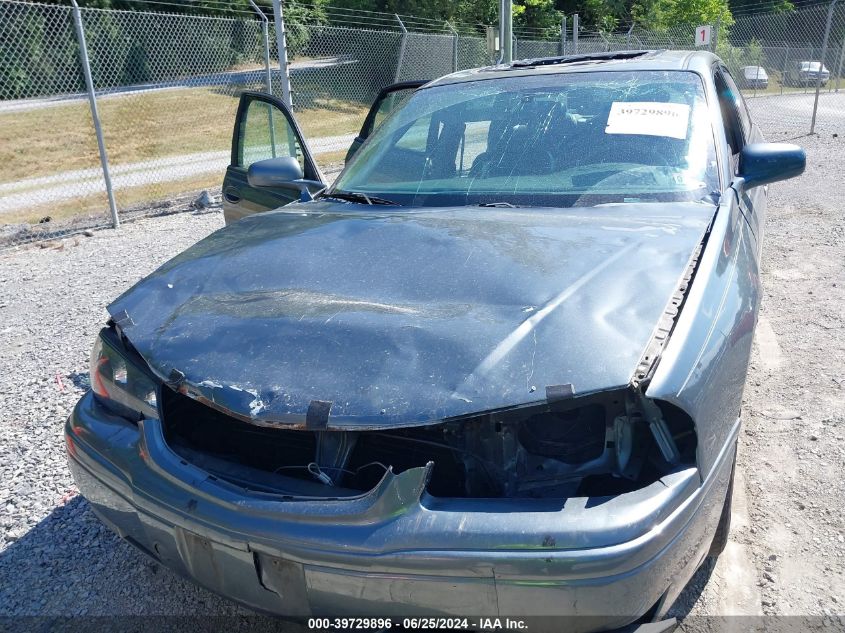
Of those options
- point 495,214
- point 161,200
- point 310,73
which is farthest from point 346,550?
point 310,73

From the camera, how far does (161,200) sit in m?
9.84

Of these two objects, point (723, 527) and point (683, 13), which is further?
point (683, 13)

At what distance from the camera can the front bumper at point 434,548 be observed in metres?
1.58

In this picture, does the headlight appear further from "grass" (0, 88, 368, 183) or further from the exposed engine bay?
"grass" (0, 88, 368, 183)

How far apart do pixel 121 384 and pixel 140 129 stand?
1407 cm

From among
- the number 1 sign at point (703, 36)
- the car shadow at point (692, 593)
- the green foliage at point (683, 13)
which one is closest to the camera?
the car shadow at point (692, 593)

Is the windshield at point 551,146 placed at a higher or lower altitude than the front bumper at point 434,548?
higher

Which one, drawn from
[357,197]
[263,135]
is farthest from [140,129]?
[357,197]

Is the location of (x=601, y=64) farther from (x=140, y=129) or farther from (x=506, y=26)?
(x=140, y=129)

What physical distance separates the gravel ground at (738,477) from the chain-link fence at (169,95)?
450cm

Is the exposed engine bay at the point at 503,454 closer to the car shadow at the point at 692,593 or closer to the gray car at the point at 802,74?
the car shadow at the point at 692,593

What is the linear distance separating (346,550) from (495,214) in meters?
1.50

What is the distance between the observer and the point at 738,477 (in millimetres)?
→ 3074

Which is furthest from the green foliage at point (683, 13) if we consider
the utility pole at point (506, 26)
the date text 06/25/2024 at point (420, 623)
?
the date text 06/25/2024 at point (420, 623)
